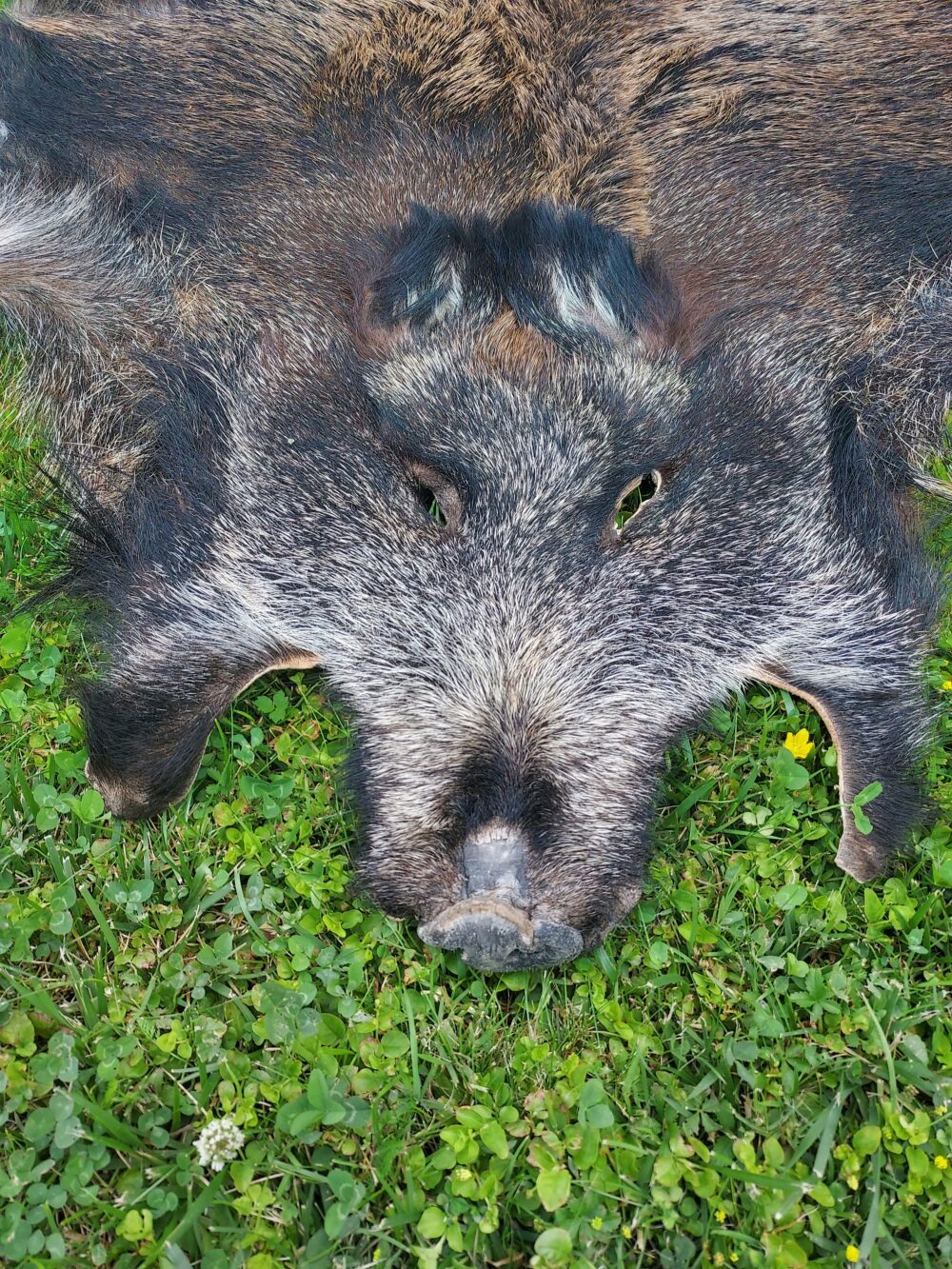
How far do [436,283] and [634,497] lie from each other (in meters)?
0.81

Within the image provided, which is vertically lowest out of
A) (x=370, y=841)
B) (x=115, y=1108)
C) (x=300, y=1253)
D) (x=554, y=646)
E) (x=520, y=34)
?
(x=300, y=1253)

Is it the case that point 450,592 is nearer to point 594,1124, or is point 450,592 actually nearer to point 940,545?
point 594,1124

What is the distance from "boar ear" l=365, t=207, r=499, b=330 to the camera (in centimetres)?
289

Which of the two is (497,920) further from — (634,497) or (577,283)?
(577,283)

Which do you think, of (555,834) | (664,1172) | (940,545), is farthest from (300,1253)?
(940,545)

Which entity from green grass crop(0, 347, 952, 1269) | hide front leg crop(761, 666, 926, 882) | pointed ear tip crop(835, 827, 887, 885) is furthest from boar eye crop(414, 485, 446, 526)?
pointed ear tip crop(835, 827, 887, 885)

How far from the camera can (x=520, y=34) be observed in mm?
3084

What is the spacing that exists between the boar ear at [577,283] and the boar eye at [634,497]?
1.05 ft

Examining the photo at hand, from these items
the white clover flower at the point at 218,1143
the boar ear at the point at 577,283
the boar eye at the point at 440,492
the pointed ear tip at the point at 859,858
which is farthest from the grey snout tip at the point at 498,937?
the boar ear at the point at 577,283

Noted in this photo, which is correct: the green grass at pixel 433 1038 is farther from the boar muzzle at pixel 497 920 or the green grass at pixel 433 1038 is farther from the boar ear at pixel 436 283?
the boar ear at pixel 436 283

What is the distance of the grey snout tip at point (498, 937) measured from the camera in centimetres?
270

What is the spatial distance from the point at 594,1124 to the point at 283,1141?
74cm

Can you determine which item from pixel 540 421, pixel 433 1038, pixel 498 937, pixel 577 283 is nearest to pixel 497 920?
pixel 498 937

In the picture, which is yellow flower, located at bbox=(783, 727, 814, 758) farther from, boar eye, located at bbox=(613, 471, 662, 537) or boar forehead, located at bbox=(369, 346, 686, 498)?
boar forehead, located at bbox=(369, 346, 686, 498)
